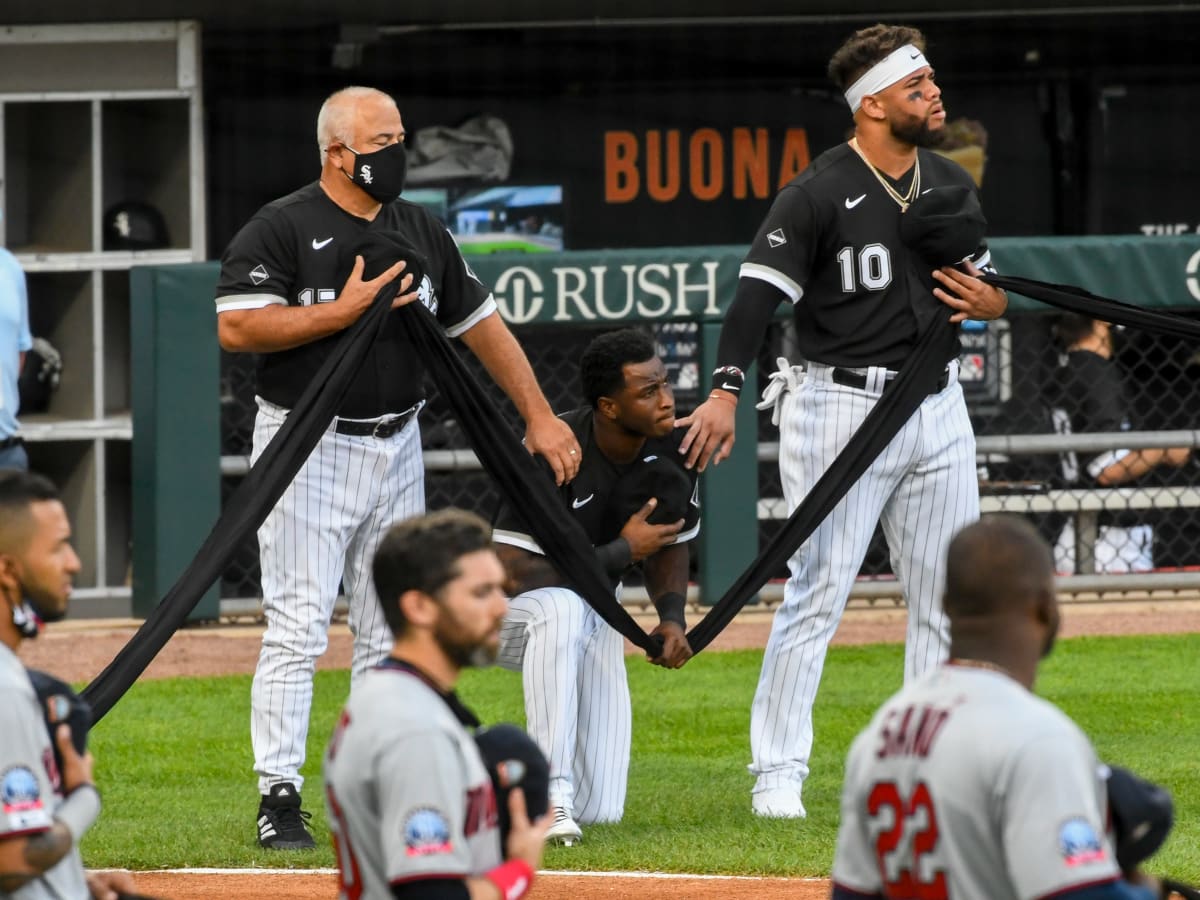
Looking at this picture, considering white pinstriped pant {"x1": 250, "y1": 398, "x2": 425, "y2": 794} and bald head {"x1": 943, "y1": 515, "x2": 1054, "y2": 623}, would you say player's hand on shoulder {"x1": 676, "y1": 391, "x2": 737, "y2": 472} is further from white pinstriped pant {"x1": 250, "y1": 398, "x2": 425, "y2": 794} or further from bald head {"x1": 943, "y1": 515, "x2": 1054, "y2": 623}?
bald head {"x1": 943, "y1": 515, "x2": 1054, "y2": 623}

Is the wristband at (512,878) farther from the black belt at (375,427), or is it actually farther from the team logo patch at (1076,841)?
the black belt at (375,427)

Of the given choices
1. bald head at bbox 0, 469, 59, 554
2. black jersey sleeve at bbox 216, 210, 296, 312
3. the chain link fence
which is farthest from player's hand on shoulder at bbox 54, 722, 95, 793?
the chain link fence

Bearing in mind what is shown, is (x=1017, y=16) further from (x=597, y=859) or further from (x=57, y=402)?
(x=597, y=859)

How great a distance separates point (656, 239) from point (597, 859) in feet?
22.3

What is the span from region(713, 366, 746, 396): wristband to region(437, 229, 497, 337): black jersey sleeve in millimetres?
620

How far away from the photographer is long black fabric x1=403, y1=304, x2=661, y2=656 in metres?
5.35

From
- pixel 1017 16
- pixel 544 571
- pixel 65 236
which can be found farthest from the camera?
pixel 1017 16

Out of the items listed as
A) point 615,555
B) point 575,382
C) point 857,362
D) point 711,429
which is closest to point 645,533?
point 615,555

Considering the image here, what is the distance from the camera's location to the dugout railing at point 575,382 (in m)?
9.13

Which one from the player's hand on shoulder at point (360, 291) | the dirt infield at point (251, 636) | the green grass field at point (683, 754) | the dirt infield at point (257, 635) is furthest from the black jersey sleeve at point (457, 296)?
the dirt infield at point (257, 635)

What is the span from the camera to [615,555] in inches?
217

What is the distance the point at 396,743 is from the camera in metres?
2.76

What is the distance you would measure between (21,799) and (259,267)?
2444 mm

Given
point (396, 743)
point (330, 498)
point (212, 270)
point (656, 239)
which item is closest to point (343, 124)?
point (330, 498)
